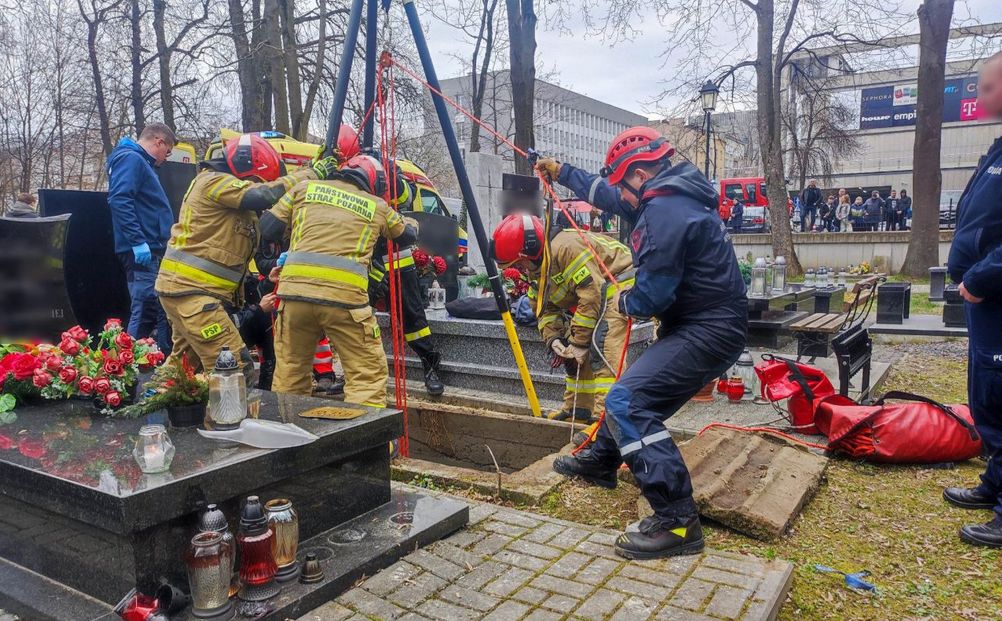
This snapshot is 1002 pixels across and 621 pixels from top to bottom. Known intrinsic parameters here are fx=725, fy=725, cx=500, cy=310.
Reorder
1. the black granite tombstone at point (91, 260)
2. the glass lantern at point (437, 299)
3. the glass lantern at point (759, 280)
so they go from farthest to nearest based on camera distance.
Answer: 1. the glass lantern at point (759, 280)
2. the glass lantern at point (437, 299)
3. the black granite tombstone at point (91, 260)

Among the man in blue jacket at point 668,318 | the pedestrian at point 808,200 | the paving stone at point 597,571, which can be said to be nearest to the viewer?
the paving stone at point 597,571

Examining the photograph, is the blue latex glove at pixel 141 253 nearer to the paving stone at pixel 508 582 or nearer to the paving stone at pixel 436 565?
the paving stone at pixel 436 565

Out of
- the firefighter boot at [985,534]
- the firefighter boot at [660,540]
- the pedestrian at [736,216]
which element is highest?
the pedestrian at [736,216]

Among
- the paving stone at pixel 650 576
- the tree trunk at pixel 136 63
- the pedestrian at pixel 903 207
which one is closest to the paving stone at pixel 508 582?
the paving stone at pixel 650 576

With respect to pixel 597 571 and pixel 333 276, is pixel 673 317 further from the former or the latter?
pixel 333 276

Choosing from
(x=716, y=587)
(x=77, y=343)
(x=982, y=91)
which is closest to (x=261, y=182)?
(x=77, y=343)

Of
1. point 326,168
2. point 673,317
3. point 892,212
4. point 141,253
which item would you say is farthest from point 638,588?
point 892,212

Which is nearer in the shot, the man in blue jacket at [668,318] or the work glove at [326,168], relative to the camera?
the man in blue jacket at [668,318]

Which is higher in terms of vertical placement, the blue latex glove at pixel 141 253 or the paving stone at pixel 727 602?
the blue latex glove at pixel 141 253

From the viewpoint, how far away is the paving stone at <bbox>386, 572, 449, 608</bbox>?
283 centimetres

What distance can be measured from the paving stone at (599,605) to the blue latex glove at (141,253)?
4.86 metres

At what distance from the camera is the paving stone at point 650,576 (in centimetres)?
295

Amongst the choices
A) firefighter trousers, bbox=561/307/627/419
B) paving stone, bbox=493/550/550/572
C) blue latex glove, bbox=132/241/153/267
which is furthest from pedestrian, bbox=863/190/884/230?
paving stone, bbox=493/550/550/572

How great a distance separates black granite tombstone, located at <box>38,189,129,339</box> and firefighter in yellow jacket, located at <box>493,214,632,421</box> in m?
3.72
